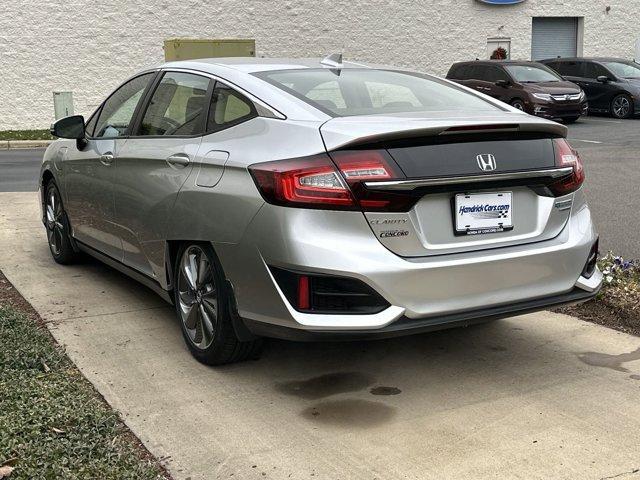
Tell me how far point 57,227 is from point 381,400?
356 cm

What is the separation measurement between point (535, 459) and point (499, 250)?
0.93 meters

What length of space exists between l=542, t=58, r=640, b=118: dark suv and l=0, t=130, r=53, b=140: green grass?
13953 millimetres

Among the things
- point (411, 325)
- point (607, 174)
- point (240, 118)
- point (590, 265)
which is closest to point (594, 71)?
point (607, 174)

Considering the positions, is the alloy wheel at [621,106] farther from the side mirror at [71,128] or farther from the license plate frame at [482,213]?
the license plate frame at [482,213]

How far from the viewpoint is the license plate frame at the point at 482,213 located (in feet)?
11.8

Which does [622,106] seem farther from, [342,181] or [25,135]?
[342,181]

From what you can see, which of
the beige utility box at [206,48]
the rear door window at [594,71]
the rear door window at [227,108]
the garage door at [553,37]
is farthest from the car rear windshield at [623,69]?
the rear door window at [227,108]

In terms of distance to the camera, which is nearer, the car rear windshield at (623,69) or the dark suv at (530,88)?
the dark suv at (530,88)

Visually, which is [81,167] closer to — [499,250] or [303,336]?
[303,336]

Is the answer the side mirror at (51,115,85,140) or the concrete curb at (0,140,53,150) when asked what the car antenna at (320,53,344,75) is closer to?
the side mirror at (51,115,85,140)

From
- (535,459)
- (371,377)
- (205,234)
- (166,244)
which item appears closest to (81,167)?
(166,244)

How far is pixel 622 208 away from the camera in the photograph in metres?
8.63

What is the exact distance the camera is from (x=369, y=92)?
443 centimetres

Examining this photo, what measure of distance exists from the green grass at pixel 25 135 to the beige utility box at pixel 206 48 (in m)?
3.61
